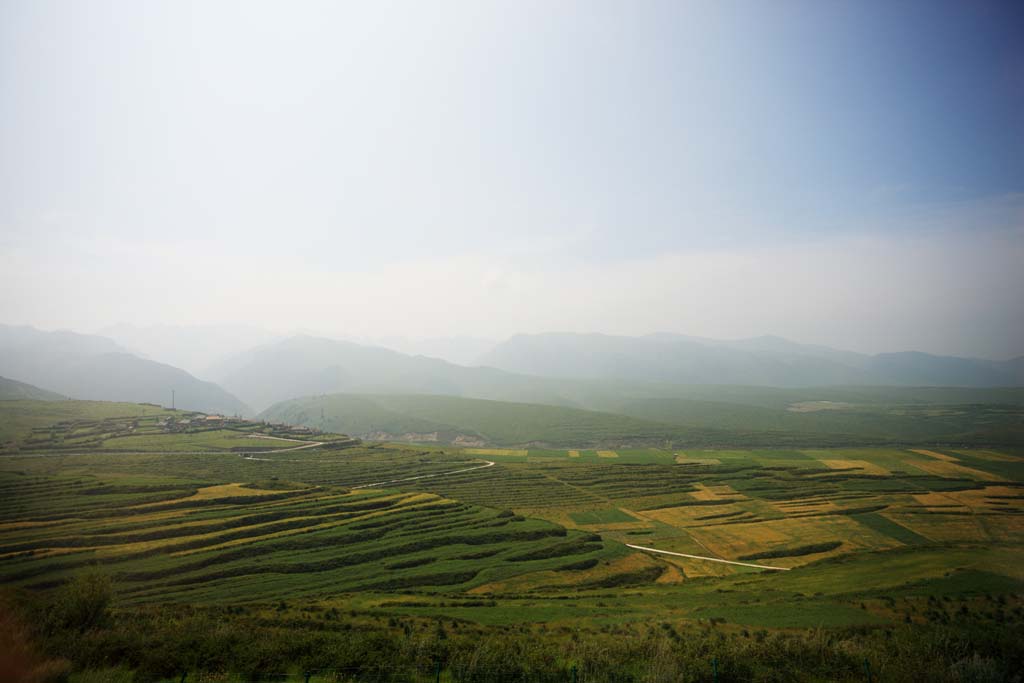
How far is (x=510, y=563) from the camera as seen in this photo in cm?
5088

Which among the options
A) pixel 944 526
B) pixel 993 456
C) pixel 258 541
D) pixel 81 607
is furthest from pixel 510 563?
pixel 993 456

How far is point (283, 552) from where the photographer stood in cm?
5062

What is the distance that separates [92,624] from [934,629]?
5370cm

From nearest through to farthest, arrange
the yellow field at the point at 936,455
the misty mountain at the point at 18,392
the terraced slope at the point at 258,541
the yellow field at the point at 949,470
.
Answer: the terraced slope at the point at 258,541 → the yellow field at the point at 949,470 → the yellow field at the point at 936,455 → the misty mountain at the point at 18,392

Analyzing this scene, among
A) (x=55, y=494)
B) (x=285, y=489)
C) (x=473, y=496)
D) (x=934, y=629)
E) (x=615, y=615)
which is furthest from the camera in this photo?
(x=473, y=496)

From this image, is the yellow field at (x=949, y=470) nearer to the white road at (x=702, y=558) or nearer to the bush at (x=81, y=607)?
the white road at (x=702, y=558)

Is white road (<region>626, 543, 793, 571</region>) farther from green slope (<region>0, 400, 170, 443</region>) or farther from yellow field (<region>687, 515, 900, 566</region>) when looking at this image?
green slope (<region>0, 400, 170, 443</region>)

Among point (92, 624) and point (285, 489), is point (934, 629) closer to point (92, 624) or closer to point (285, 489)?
point (92, 624)

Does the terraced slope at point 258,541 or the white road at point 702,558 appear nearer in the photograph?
the terraced slope at point 258,541

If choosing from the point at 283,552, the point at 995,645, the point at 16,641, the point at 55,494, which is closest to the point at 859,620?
the point at 995,645

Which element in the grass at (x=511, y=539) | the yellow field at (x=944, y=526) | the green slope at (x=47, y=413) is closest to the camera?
the grass at (x=511, y=539)

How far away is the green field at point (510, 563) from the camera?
24.3 m

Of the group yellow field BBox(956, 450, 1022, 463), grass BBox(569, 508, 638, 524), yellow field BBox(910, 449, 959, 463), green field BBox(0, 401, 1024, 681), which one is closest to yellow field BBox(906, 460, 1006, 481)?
green field BBox(0, 401, 1024, 681)

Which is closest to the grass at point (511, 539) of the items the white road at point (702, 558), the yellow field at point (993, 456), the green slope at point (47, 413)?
the white road at point (702, 558)
